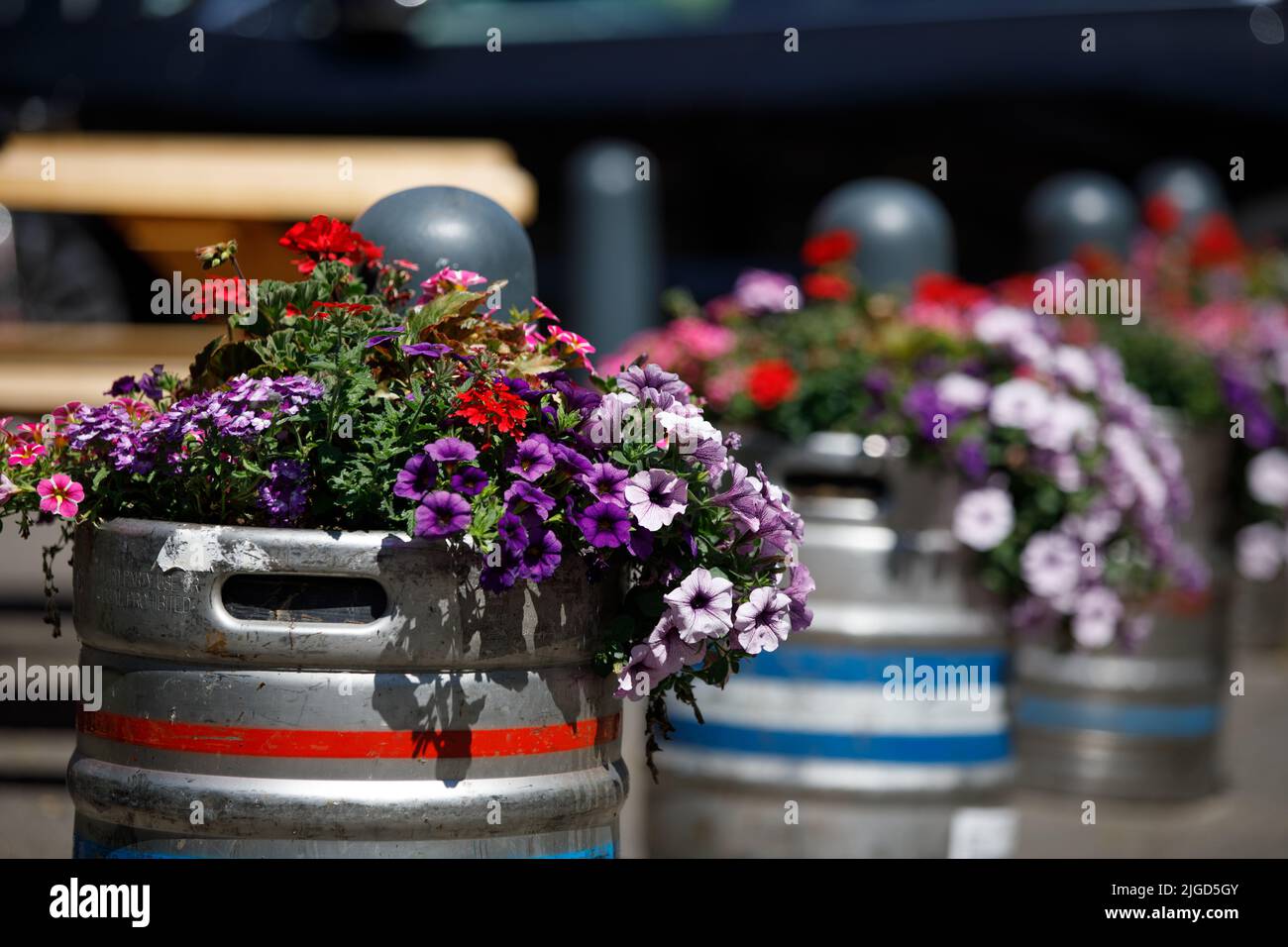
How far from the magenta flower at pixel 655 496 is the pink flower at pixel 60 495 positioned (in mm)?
628

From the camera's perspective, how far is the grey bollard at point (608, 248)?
5.56 metres

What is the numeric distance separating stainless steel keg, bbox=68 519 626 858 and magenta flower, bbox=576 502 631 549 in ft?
0.20

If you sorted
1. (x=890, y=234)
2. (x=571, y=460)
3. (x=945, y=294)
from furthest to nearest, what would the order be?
(x=890, y=234) < (x=945, y=294) < (x=571, y=460)

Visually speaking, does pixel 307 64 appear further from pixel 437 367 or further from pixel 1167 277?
pixel 437 367

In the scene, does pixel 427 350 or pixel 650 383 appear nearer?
pixel 427 350

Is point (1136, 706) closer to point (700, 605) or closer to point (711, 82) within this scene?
point (700, 605)

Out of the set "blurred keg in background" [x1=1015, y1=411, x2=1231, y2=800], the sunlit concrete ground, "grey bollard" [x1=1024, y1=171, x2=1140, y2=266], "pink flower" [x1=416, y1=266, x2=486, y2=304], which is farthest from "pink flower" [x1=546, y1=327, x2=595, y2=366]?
"grey bollard" [x1=1024, y1=171, x2=1140, y2=266]

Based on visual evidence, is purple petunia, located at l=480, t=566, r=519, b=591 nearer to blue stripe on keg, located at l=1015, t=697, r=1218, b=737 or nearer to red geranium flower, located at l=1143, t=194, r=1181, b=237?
blue stripe on keg, located at l=1015, t=697, r=1218, b=737

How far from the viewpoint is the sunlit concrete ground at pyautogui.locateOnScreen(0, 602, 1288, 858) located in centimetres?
360

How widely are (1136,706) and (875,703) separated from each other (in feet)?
5.48

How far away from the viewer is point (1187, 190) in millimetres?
8422

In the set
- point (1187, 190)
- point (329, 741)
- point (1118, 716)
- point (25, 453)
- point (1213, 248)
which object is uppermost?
point (1187, 190)

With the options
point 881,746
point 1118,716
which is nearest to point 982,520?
point 881,746

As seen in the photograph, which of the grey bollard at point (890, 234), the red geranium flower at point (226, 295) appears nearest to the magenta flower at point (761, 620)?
the red geranium flower at point (226, 295)
